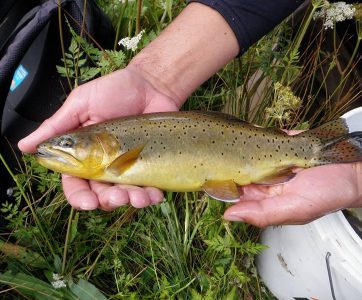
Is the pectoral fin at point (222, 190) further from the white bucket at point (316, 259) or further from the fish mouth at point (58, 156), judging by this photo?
the fish mouth at point (58, 156)

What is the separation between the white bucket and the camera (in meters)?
2.33

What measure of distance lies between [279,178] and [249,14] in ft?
3.67

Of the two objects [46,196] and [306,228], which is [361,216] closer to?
[306,228]

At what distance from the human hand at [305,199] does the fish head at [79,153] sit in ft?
2.48

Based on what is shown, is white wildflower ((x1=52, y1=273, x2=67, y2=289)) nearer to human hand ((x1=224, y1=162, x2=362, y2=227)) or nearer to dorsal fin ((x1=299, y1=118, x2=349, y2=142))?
human hand ((x1=224, y1=162, x2=362, y2=227))

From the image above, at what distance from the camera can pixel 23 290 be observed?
2613 millimetres

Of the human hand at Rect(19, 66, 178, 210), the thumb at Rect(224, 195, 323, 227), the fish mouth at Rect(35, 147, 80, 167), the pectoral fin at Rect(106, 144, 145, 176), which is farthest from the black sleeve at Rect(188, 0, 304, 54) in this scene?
the fish mouth at Rect(35, 147, 80, 167)

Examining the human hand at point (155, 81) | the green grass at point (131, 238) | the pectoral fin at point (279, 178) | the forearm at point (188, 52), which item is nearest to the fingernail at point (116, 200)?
the human hand at point (155, 81)

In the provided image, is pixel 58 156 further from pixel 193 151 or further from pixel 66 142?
pixel 193 151

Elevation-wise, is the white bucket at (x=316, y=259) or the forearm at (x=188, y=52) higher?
the forearm at (x=188, y=52)

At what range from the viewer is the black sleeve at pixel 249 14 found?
2807 mm

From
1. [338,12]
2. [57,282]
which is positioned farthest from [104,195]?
[338,12]

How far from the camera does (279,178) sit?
7.78 ft

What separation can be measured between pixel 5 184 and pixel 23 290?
72 centimetres
